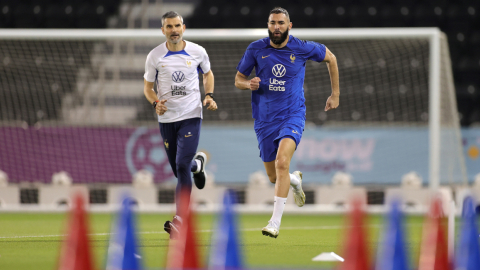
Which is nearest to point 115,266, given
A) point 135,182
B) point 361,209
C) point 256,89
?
point 361,209

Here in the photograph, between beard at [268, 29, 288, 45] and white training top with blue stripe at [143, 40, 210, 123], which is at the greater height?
beard at [268, 29, 288, 45]

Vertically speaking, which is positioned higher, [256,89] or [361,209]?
[256,89]

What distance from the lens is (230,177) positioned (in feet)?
37.3

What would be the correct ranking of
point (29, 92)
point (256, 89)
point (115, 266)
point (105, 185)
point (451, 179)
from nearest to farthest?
point (115, 266)
point (256, 89)
point (451, 179)
point (105, 185)
point (29, 92)

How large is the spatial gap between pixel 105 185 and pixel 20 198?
157cm

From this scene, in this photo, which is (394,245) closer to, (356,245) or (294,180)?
(356,245)

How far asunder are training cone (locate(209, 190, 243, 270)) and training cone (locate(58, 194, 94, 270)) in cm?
70

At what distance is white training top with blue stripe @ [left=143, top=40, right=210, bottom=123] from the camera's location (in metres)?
6.62

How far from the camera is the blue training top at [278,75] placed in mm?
6426

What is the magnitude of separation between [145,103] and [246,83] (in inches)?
294

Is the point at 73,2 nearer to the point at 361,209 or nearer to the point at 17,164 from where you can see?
the point at 17,164

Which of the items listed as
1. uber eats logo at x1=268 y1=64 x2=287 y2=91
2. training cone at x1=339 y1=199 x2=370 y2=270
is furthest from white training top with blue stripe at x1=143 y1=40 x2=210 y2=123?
training cone at x1=339 y1=199 x2=370 y2=270

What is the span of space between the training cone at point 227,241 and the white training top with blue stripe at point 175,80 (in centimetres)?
303

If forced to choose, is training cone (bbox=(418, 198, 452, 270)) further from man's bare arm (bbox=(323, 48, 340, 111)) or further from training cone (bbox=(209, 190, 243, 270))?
man's bare arm (bbox=(323, 48, 340, 111))
